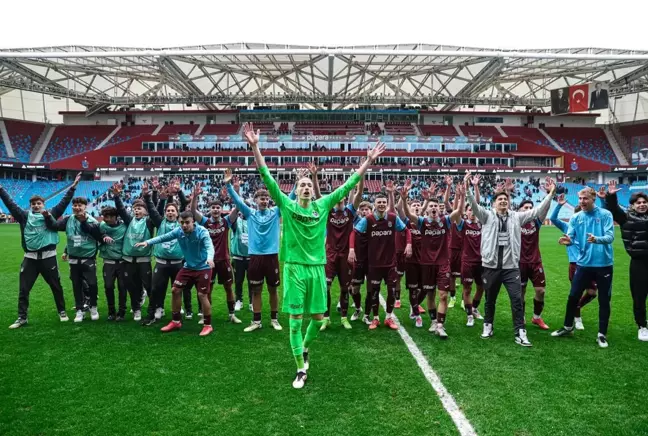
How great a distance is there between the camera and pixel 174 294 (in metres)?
6.59

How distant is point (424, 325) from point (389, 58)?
33.1m

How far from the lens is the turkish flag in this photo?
37.7 meters

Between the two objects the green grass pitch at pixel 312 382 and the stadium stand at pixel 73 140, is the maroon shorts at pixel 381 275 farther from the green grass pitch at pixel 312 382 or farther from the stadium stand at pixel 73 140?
the stadium stand at pixel 73 140

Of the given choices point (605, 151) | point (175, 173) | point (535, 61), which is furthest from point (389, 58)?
point (605, 151)

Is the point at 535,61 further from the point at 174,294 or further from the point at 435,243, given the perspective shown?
the point at 174,294

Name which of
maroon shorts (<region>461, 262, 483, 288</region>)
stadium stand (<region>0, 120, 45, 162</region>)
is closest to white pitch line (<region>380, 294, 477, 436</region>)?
maroon shorts (<region>461, 262, 483, 288</region>)

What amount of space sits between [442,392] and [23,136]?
5938cm

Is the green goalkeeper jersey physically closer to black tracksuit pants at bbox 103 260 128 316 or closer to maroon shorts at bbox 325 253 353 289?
maroon shorts at bbox 325 253 353 289

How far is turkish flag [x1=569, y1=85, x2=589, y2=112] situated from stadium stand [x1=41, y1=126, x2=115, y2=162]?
4956cm

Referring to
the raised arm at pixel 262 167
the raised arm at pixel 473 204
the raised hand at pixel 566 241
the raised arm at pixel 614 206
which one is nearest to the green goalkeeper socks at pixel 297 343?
the raised arm at pixel 262 167

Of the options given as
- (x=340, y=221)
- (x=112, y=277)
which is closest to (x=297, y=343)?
(x=340, y=221)

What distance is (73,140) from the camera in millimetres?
52875

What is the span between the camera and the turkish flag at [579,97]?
37719 millimetres

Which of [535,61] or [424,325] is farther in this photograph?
[535,61]
